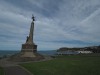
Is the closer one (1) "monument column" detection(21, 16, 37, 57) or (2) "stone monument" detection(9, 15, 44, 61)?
(2) "stone monument" detection(9, 15, 44, 61)

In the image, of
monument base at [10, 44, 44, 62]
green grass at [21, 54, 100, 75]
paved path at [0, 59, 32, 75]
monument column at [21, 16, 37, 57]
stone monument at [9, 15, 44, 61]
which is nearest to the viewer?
green grass at [21, 54, 100, 75]

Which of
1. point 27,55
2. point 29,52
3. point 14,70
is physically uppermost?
point 29,52

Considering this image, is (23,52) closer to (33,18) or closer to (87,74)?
(33,18)

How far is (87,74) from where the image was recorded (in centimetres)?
1543

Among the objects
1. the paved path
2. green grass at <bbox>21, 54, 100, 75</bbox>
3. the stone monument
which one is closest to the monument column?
the stone monument

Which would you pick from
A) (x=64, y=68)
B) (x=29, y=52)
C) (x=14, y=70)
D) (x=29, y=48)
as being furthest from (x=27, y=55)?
(x=64, y=68)

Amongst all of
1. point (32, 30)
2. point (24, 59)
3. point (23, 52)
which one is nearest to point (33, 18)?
point (32, 30)

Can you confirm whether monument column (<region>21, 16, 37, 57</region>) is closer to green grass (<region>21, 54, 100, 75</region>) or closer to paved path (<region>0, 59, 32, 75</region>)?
green grass (<region>21, 54, 100, 75</region>)

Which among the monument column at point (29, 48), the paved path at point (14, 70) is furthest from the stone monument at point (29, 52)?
the paved path at point (14, 70)

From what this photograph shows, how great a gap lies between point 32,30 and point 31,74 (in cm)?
2377

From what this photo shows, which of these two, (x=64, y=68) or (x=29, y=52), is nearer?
(x=64, y=68)

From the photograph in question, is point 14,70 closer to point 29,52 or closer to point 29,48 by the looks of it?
point 29,52

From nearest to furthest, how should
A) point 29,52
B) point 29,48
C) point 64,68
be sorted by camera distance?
point 64,68, point 29,52, point 29,48

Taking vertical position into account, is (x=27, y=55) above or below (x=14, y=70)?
above
